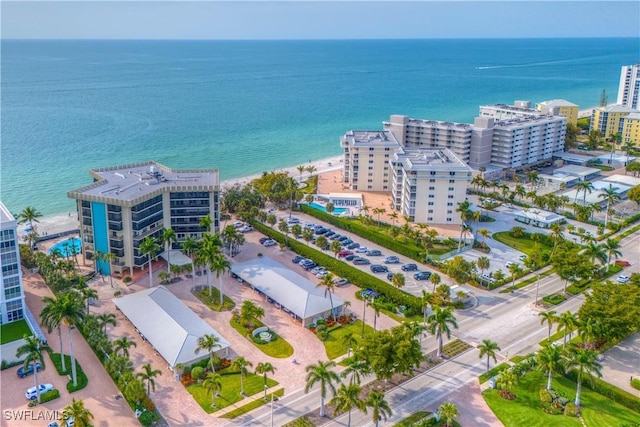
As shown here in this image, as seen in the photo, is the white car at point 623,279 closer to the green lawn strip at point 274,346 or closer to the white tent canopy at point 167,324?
the green lawn strip at point 274,346

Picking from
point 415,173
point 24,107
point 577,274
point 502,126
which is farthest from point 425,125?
point 24,107

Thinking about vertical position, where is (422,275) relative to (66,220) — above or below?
above

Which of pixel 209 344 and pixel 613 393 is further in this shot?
pixel 209 344

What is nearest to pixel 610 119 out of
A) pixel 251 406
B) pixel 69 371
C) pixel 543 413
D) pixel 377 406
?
pixel 543 413

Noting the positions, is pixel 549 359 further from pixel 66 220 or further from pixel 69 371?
pixel 66 220

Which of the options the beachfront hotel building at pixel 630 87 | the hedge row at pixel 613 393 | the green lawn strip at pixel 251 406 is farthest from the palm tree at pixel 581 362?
the beachfront hotel building at pixel 630 87
